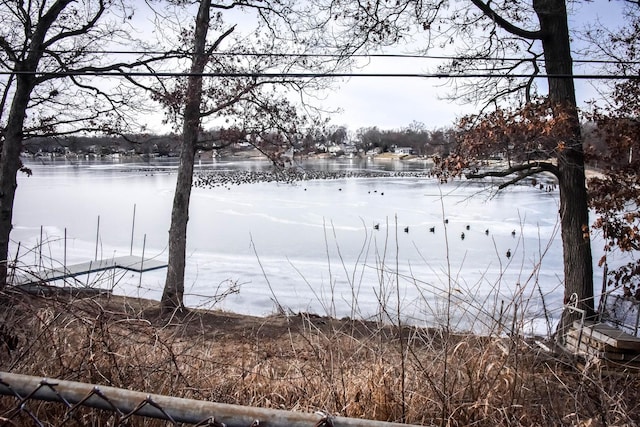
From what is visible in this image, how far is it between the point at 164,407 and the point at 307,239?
1527 cm

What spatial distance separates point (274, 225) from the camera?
1927 cm

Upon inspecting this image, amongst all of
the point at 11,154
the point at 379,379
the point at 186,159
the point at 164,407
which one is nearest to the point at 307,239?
the point at 186,159

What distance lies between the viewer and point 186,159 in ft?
40.2

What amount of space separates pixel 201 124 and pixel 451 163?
6133 mm

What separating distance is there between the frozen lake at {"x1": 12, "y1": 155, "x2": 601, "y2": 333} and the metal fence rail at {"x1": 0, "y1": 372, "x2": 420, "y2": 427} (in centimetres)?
156

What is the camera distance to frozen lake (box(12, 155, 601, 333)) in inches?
436

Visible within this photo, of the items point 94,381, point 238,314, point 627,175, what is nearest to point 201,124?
point 238,314

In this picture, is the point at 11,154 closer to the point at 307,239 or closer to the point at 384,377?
the point at 307,239

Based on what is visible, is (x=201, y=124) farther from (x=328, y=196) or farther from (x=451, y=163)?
(x=328, y=196)

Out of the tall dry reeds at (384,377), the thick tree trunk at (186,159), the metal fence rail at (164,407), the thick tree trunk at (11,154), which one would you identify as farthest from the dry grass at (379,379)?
the thick tree trunk at (11,154)

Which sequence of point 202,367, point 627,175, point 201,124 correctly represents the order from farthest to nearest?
point 201,124 < point 627,175 < point 202,367

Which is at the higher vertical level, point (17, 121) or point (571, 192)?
point (17, 121)

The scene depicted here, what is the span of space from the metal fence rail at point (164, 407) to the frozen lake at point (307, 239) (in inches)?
61.4

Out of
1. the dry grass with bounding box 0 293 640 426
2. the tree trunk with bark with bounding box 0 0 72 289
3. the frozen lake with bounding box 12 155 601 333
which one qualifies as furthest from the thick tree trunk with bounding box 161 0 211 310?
the dry grass with bounding box 0 293 640 426
